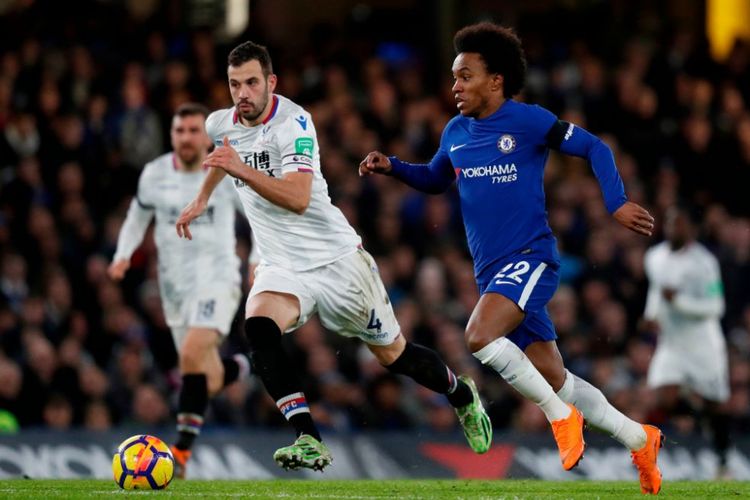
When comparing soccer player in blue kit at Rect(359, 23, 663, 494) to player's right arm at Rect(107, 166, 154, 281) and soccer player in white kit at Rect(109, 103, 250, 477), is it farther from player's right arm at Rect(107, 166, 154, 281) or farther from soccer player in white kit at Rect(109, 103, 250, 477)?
player's right arm at Rect(107, 166, 154, 281)

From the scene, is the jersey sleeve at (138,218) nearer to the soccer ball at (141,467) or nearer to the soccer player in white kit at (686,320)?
the soccer ball at (141,467)

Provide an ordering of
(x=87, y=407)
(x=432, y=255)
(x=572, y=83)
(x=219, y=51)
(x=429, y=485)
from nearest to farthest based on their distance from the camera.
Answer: (x=429, y=485) → (x=87, y=407) → (x=432, y=255) → (x=219, y=51) → (x=572, y=83)

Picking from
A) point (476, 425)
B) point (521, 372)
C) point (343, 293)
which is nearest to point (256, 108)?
point (343, 293)

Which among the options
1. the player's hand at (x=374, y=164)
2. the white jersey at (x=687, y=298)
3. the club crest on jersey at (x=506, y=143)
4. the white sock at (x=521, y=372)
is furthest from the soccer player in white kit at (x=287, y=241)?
the white jersey at (x=687, y=298)

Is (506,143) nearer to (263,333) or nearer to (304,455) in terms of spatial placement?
(263,333)

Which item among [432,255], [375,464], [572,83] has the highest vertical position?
[572,83]

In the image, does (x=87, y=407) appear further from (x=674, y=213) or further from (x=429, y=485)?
(x=674, y=213)

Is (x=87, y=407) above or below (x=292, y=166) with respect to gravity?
below

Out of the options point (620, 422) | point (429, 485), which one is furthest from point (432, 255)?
point (620, 422)

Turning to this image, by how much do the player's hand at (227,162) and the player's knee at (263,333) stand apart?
82 cm

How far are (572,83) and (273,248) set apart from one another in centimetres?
1014

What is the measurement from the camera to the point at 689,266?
13.8 meters

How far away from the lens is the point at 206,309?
10625 millimetres

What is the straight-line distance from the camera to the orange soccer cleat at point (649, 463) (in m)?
8.09
